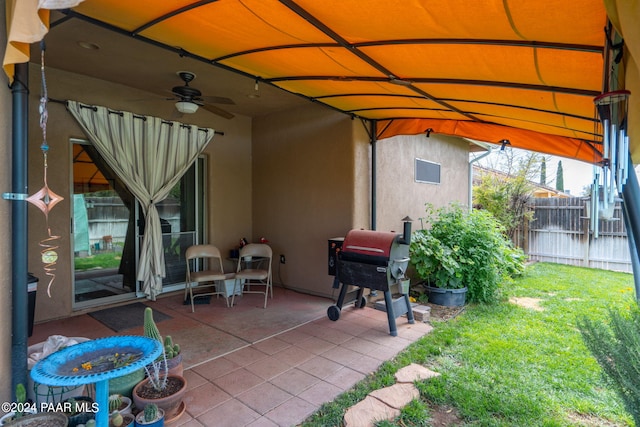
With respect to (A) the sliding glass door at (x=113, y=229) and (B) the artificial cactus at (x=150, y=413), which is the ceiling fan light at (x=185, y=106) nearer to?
(A) the sliding glass door at (x=113, y=229)

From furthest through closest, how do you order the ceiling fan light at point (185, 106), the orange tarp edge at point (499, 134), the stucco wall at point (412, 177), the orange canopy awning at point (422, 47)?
Answer: the stucco wall at point (412, 177) → the ceiling fan light at point (185, 106) → the orange tarp edge at point (499, 134) → the orange canopy awning at point (422, 47)

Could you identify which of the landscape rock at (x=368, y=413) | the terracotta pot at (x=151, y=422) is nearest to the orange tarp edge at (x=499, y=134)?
the landscape rock at (x=368, y=413)

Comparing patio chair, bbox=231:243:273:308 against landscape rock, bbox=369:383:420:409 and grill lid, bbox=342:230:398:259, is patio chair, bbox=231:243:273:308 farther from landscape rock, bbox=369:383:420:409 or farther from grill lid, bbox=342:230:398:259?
landscape rock, bbox=369:383:420:409

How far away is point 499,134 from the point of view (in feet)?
12.2

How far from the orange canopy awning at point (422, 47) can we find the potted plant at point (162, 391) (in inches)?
88.1

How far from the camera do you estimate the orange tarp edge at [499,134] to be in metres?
3.23

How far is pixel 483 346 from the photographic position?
11.0 feet

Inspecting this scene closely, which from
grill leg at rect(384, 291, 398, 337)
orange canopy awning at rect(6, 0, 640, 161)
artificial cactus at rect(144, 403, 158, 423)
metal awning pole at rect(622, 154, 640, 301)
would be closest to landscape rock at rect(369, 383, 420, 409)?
grill leg at rect(384, 291, 398, 337)

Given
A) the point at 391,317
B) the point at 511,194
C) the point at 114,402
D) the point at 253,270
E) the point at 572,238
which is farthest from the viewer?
the point at 511,194

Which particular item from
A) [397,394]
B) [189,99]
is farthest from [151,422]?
[189,99]

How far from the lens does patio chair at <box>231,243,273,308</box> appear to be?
4.62 metres

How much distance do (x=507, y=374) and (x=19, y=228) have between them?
356cm

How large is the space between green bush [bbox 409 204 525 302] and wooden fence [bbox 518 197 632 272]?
402cm

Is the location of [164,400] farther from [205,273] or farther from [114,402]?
[205,273]
